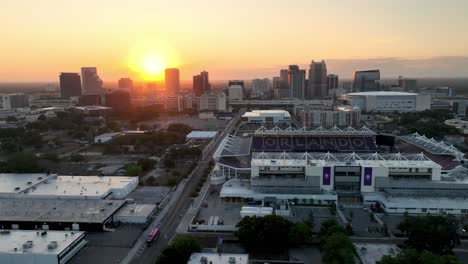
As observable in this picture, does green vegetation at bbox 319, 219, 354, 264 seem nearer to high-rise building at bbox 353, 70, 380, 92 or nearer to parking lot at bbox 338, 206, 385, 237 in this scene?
parking lot at bbox 338, 206, 385, 237

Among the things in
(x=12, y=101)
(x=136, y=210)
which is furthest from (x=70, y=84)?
(x=136, y=210)

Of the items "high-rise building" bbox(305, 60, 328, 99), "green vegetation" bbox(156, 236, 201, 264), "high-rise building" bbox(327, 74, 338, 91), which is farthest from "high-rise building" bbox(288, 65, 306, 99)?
"green vegetation" bbox(156, 236, 201, 264)

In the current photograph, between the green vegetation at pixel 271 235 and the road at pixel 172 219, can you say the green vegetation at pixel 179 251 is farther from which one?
the green vegetation at pixel 271 235

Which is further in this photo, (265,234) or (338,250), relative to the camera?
(265,234)

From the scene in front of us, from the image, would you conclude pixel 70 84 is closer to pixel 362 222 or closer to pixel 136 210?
pixel 136 210

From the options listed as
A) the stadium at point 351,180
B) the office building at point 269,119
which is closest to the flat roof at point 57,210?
the stadium at point 351,180
